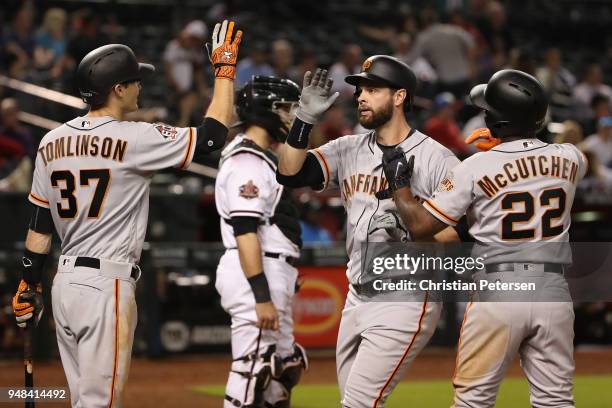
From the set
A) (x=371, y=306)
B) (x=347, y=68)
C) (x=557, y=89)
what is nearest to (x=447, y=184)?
(x=371, y=306)

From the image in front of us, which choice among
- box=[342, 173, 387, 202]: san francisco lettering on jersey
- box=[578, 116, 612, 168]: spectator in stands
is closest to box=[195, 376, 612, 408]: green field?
box=[342, 173, 387, 202]: san francisco lettering on jersey

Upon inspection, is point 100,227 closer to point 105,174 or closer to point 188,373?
point 105,174

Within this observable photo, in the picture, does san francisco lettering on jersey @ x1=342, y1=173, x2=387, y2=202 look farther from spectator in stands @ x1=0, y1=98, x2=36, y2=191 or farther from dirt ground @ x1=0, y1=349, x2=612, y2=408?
spectator in stands @ x1=0, y1=98, x2=36, y2=191

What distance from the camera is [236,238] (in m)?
6.29

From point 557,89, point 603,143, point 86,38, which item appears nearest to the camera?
point 86,38

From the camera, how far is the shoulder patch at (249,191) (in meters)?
6.32

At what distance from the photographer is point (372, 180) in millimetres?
5621

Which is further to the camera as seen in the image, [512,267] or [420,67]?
[420,67]

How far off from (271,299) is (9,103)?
7.84 m

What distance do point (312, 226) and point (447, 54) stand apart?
18.3 ft

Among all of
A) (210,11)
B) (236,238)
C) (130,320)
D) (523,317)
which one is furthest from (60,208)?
(210,11)

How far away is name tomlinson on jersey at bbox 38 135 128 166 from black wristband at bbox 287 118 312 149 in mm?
903

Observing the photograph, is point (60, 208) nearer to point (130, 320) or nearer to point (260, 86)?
point (130, 320)

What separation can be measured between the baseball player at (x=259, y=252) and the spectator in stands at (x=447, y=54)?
1069 cm
